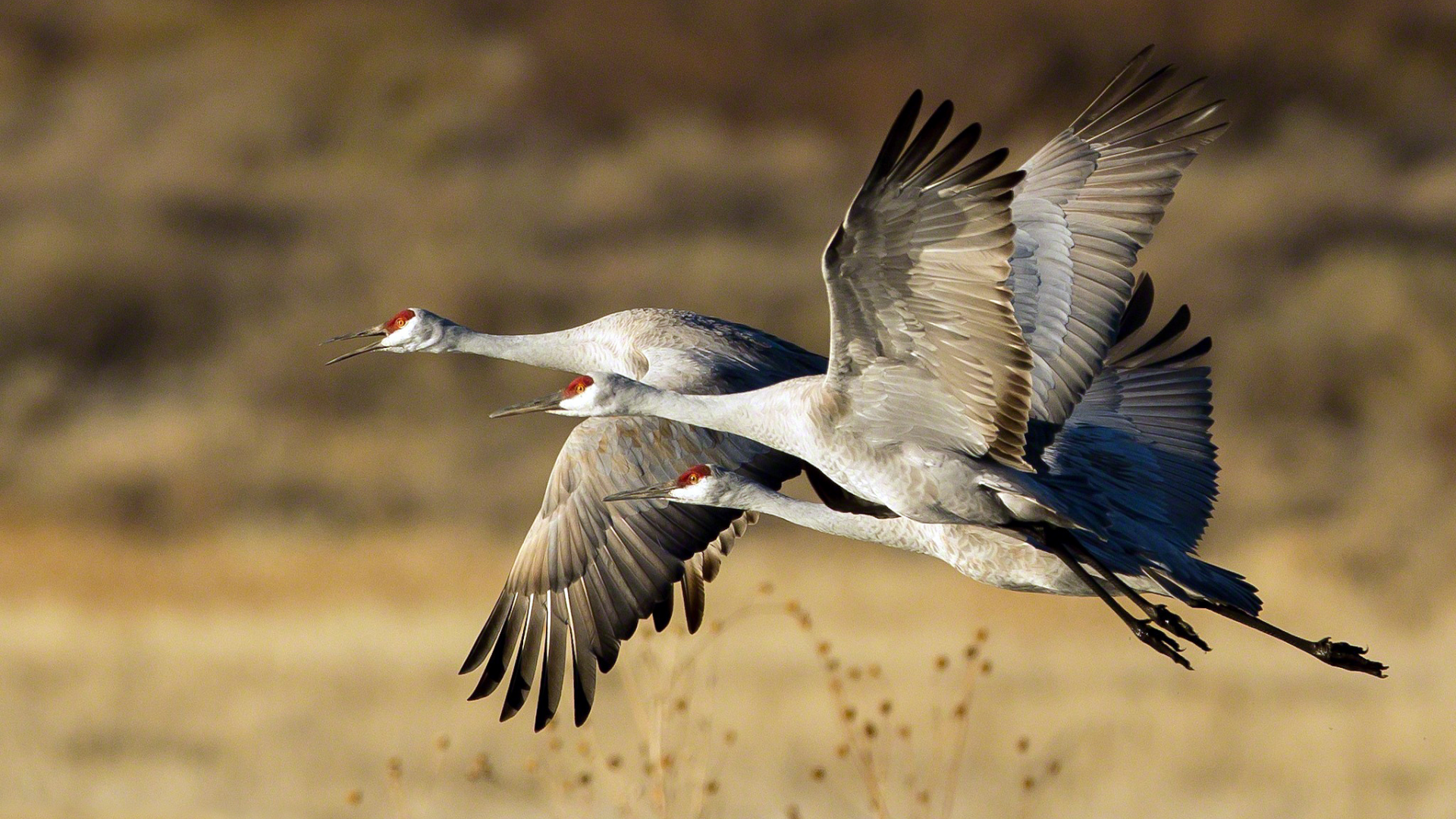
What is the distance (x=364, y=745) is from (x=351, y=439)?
606 cm

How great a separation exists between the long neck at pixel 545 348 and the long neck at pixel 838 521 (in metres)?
1.07

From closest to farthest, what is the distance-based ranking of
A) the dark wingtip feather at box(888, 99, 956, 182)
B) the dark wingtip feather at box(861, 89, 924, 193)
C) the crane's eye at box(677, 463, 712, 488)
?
the dark wingtip feather at box(861, 89, 924, 193), the dark wingtip feather at box(888, 99, 956, 182), the crane's eye at box(677, 463, 712, 488)

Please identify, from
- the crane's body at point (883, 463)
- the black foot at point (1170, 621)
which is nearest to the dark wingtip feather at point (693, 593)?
the crane's body at point (883, 463)

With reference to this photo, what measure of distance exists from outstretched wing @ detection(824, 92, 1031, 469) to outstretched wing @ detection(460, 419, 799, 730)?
5.65 feet

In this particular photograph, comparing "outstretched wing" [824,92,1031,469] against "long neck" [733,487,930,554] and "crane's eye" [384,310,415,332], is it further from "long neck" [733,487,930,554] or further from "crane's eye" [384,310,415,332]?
"crane's eye" [384,310,415,332]

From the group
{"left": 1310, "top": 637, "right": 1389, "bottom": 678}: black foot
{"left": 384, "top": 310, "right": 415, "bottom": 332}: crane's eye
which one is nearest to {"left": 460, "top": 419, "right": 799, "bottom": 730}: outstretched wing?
{"left": 384, "top": 310, "right": 415, "bottom": 332}: crane's eye

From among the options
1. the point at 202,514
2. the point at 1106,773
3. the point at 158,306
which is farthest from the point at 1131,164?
the point at 158,306

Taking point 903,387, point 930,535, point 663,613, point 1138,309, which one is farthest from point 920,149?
point 1138,309

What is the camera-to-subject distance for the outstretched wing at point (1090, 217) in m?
6.65

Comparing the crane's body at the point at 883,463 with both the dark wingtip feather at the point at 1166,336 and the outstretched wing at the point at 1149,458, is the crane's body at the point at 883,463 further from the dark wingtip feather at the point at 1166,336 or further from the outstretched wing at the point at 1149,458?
the dark wingtip feather at the point at 1166,336

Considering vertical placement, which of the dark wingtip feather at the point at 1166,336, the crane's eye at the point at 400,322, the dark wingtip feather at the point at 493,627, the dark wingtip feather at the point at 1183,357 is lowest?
the dark wingtip feather at the point at 493,627

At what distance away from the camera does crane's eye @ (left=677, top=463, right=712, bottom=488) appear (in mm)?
6887

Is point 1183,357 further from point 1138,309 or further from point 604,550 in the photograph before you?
point 604,550

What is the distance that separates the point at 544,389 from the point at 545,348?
363 inches
